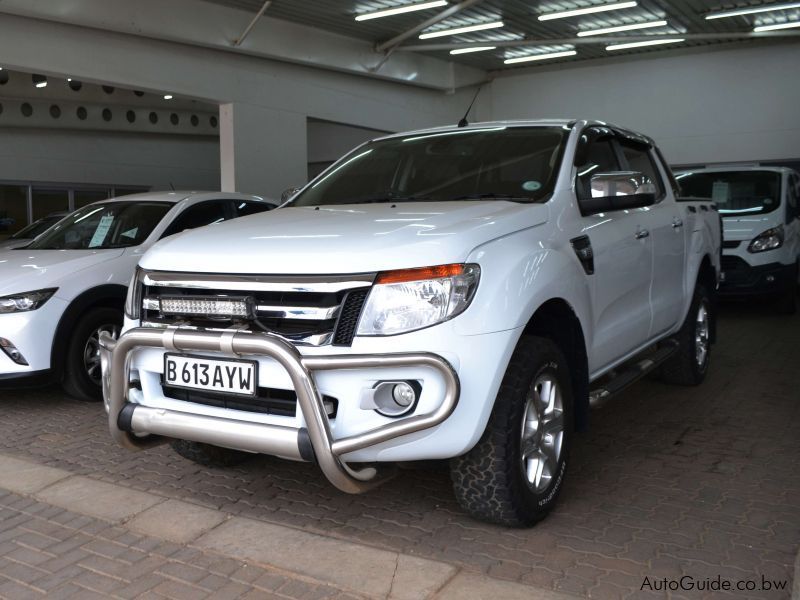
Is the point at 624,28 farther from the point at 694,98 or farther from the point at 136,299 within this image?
the point at 136,299

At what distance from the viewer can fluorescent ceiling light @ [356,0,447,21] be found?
12.4m

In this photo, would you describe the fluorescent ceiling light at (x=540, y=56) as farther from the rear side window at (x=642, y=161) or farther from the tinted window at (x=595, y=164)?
the tinted window at (x=595, y=164)

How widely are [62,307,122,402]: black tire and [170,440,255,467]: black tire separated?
1.89 m

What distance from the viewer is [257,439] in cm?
290

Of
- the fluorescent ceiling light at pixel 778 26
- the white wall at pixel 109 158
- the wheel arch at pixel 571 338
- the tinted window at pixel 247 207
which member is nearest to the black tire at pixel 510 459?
the wheel arch at pixel 571 338

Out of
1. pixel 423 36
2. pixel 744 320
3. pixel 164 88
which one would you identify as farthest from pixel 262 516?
pixel 423 36

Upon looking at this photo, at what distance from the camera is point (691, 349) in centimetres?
564

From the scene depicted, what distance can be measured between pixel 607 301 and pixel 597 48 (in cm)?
1401

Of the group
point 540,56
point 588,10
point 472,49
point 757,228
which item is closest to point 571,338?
point 757,228

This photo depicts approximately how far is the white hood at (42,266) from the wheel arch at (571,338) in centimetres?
351

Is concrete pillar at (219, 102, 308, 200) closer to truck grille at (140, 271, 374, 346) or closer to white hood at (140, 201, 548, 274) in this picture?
white hood at (140, 201, 548, 274)

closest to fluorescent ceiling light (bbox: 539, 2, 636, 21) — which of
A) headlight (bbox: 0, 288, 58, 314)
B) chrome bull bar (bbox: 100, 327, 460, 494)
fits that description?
headlight (bbox: 0, 288, 58, 314)

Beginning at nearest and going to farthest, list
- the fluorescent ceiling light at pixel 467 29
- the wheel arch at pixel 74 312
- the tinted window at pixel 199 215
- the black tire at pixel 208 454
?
the black tire at pixel 208 454
the wheel arch at pixel 74 312
the tinted window at pixel 199 215
the fluorescent ceiling light at pixel 467 29

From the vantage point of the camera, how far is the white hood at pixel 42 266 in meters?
5.26
